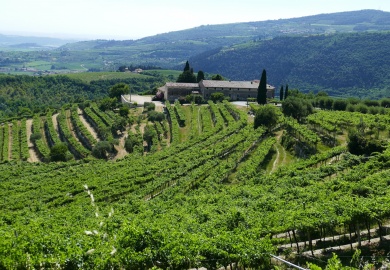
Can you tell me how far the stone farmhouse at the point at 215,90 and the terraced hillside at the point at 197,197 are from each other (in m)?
19.5

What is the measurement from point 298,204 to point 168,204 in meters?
14.3

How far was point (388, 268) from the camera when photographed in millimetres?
19484

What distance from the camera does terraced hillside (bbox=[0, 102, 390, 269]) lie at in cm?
1984

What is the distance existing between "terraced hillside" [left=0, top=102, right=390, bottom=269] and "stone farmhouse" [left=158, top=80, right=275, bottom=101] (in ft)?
64.1

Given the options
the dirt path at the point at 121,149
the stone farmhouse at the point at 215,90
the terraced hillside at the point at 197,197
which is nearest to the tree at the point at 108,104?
the terraced hillside at the point at 197,197

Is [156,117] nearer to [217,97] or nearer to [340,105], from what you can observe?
[217,97]

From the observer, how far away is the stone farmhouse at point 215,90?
384 feet

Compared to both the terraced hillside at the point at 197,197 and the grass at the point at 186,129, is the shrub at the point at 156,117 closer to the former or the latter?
the terraced hillside at the point at 197,197

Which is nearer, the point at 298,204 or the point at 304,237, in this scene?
the point at 304,237

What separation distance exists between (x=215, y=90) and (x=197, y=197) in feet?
266

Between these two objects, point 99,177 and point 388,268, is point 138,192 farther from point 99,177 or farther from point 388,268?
point 388,268

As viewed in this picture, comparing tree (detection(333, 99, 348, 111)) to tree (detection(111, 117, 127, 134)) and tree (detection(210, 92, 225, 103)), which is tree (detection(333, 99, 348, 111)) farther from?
tree (detection(111, 117, 127, 134))

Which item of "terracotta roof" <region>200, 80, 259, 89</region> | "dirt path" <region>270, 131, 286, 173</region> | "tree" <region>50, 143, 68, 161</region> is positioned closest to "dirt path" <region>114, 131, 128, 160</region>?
"tree" <region>50, 143, 68, 161</region>

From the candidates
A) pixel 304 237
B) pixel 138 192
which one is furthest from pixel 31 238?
pixel 138 192
